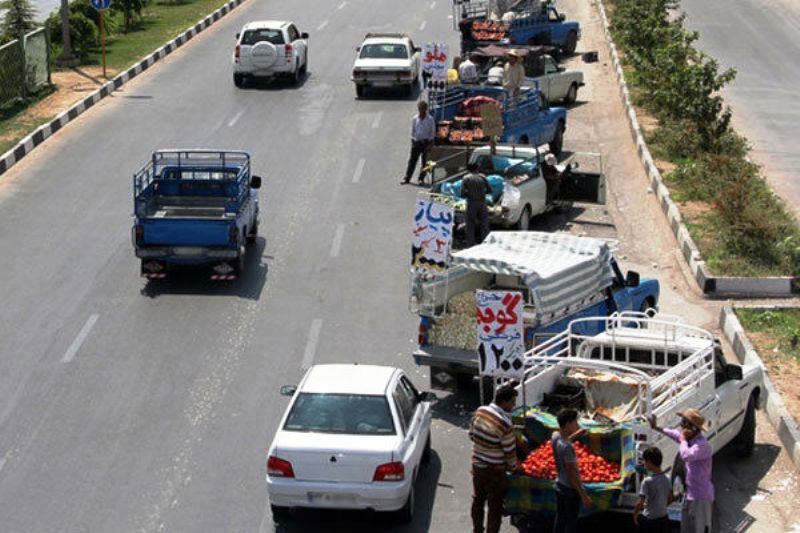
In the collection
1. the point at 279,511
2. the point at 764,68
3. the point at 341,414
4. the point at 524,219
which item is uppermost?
the point at 341,414

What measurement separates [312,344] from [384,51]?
18.4m

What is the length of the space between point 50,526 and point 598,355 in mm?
6153

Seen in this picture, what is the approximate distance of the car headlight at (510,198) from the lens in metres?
25.0

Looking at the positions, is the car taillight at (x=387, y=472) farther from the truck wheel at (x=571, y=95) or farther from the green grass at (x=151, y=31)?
the green grass at (x=151, y=31)

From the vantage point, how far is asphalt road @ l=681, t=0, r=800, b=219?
32469mm

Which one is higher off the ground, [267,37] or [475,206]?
[475,206]

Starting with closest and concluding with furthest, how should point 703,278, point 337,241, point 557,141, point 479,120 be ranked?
1. point 703,278
2. point 337,241
3. point 479,120
4. point 557,141

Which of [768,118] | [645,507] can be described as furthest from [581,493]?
[768,118]

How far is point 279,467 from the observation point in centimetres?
1392

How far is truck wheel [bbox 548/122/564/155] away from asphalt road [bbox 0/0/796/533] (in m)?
1.52

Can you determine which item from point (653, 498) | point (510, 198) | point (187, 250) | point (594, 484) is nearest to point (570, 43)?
point (510, 198)

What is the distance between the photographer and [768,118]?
36844mm

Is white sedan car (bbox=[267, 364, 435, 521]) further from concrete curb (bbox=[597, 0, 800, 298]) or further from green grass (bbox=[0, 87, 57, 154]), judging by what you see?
green grass (bbox=[0, 87, 57, 154])

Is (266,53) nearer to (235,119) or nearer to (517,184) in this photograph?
(235,119)
